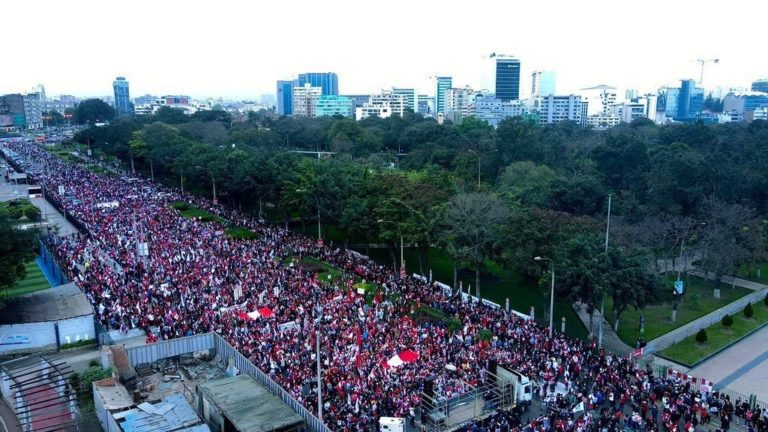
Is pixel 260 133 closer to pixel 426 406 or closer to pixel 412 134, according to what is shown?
pixel 412 134

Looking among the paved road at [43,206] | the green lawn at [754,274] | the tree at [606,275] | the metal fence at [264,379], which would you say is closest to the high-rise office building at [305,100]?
the paved road at [43,206]

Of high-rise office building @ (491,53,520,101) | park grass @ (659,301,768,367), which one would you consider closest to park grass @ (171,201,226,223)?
park grass @ (659,301,768,367)

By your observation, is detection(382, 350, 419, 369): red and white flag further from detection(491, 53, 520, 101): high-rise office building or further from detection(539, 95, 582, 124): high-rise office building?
detection(491, 53, 520, 101): high-rise office building

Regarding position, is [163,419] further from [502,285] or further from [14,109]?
[14,109]

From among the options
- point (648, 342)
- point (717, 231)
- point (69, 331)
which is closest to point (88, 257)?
point (69, 331)

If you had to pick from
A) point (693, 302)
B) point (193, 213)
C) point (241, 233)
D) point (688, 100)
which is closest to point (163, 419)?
point (241, 233)
